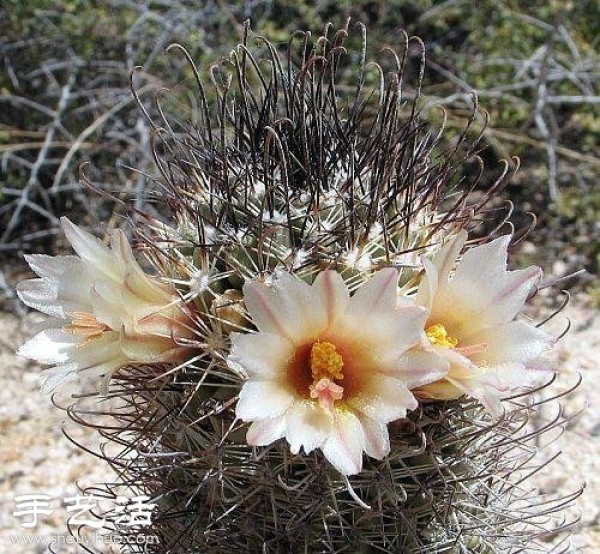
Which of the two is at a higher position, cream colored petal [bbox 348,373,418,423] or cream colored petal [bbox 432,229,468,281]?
cream colored petal [bbox 432,229,468,281]

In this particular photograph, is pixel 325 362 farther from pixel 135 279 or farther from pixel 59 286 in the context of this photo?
pixel 59 286

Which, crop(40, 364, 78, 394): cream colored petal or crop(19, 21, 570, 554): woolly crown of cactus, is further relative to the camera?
crop(40, 364, 78, 394): cream colored petal

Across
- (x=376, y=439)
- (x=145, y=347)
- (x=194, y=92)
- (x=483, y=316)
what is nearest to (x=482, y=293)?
(x=483, y=316)

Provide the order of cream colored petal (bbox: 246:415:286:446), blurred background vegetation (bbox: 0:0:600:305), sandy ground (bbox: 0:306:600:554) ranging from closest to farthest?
cream colored petal (bbox: 246:415:286:446), sandy ground (bbox: 0:306:600:554), blurred background vegetation (bbox: 0:0:600:305)

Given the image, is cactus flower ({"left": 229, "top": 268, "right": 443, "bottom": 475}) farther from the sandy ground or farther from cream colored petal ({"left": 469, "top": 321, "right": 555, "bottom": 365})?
the sandy ground

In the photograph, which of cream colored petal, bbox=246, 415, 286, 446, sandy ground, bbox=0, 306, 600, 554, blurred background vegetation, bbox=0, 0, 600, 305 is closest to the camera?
cream colored petal, bbox=246, 415, 286, 446

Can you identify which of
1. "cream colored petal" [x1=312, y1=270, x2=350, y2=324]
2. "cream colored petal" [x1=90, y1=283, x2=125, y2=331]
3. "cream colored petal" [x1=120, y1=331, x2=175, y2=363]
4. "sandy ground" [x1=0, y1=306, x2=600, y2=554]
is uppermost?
"cream colored petal" [x1=312, y1=270, x2=350, y2=324]

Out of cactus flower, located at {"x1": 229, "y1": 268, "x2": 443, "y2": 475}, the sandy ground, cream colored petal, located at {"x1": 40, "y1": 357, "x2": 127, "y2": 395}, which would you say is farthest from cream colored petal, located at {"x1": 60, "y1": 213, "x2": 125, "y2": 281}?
the sandy ground
